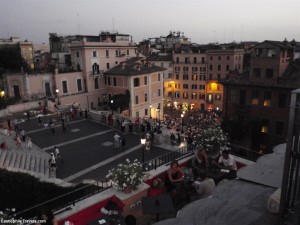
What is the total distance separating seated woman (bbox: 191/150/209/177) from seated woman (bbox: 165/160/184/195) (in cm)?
119

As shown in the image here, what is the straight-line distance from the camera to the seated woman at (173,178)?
9484 millimetres

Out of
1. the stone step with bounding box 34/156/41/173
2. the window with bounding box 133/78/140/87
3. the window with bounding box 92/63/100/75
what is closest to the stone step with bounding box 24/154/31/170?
the stone step with bounding box 34/156/41/173

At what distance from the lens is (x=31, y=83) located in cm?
4188

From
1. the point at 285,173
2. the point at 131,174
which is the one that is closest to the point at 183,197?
the point at 131,174

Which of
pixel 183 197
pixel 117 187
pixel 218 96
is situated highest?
pixel 117 187

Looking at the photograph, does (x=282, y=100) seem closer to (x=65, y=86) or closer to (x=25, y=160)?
(x=25, y=160)

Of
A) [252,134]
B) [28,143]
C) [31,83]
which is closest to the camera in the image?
[28,143]

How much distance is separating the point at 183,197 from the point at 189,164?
7.39ft

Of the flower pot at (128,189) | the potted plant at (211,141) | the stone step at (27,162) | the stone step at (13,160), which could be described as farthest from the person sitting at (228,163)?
the stone step at (13,160)

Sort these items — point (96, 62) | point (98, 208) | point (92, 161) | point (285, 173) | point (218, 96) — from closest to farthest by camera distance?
point (285, 173)
point (98, 208)
point (92, 161)
point (96, 62)
point (218, 96)

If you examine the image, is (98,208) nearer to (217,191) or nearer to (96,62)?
(217,191)

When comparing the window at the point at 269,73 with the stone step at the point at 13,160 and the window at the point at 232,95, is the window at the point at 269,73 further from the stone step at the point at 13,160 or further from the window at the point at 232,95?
the stone step at the point at 13,160

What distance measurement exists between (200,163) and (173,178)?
165cm

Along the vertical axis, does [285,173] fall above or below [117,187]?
above
